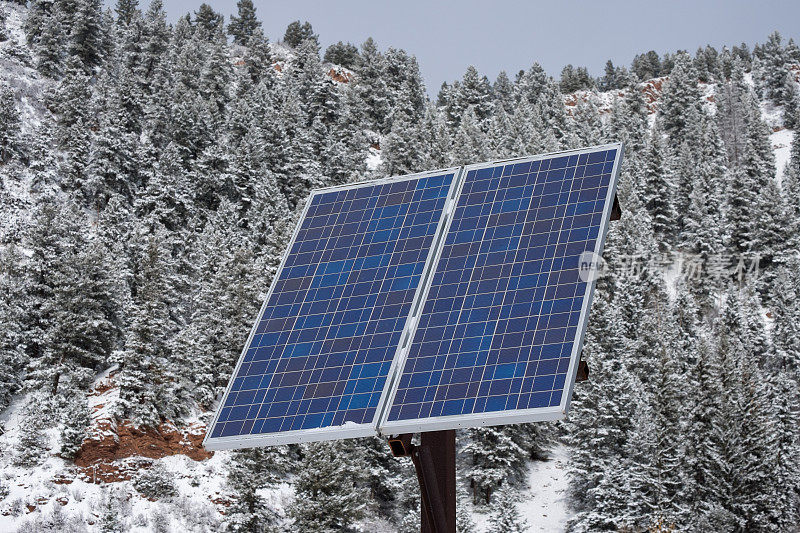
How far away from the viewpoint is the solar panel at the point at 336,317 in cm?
2017

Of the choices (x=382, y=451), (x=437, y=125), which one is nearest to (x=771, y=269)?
(x=437, y=125)

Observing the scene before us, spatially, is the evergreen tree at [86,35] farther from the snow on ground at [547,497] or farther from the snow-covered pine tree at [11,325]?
the snow on ground at [547,497]

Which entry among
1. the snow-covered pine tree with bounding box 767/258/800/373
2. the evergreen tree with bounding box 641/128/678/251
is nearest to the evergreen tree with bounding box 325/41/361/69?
the evergreen tree with bounding box 641/128/678/251

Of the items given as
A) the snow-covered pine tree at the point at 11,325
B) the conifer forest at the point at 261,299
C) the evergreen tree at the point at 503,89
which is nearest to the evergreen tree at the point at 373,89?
the conifer forest at the point at 261,299

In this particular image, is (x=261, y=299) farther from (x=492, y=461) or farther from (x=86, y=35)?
(x=86, y=35)

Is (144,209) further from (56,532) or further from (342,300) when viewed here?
(342,300)

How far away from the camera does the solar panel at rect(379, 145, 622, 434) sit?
735 inches

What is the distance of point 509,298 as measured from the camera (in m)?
20.8

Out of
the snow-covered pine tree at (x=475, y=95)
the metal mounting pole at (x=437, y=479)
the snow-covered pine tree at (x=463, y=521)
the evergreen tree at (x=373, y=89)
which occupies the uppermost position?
the snow-covered pine tree at (x=475, y=95)

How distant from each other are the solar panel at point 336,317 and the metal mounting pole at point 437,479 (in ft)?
6.17

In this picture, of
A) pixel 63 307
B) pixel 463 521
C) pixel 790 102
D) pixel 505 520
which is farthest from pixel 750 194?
pixel 63 307

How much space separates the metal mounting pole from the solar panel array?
5.65 feet

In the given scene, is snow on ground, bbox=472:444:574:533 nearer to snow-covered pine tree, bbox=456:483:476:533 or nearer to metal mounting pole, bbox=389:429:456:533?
snow-covered pine tree, bbox=456:483:476:533

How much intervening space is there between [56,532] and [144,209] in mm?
44103
